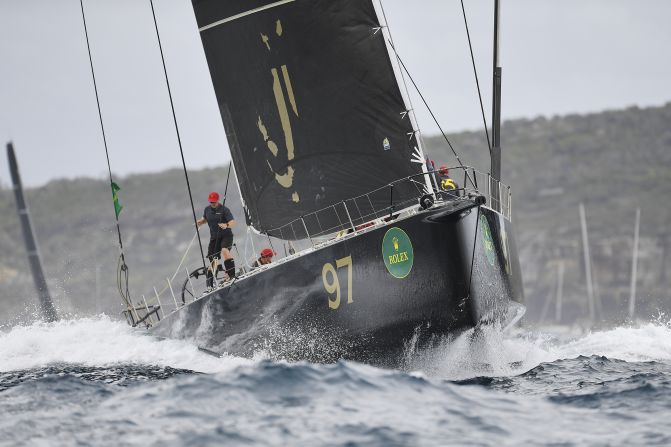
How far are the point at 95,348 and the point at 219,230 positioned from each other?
2.58 meters

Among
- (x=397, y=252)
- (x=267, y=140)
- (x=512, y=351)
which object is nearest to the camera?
(x=397, y=252)

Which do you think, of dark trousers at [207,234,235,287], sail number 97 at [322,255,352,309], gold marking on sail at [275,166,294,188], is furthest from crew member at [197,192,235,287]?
sail number 97 at [322,255,352,309]

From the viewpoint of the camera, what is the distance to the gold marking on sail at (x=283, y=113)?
14125 millimetres

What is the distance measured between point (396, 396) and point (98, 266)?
2408 inches

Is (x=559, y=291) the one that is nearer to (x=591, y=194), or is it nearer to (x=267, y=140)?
(x=591, y=194)

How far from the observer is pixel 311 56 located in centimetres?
1370

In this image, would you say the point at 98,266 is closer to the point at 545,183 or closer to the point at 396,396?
the point at 545,183

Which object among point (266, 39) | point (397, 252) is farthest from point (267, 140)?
point (397, 252)

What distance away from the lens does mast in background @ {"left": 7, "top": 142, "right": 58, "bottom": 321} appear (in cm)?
3962

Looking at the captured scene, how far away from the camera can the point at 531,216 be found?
2682 inches

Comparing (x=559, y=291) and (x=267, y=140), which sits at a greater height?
(x=267, y=140)

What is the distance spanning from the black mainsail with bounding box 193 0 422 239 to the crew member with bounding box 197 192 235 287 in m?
0.46

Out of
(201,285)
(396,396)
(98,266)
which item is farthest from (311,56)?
(98,266)

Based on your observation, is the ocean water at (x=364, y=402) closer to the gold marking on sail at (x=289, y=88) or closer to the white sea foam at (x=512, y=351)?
the white sea foam at (x=512, y=351)
